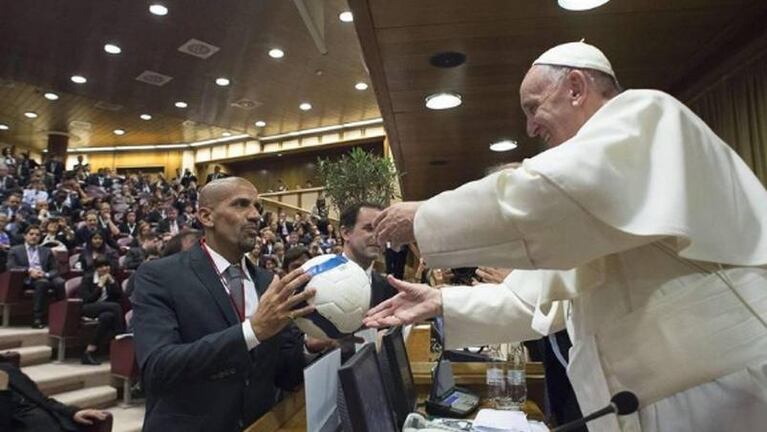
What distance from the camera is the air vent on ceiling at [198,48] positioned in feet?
33.2

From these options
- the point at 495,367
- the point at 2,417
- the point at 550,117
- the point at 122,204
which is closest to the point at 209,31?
the point at 122,204

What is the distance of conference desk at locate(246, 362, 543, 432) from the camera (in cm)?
166

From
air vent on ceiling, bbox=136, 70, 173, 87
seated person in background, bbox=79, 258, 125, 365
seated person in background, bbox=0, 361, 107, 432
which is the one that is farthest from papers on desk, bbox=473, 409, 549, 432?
air vent on ceiling, bbox=136, 70, 173, 87

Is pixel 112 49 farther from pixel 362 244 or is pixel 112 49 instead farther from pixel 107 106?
pixel 362 244

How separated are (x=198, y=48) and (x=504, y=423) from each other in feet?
33.3

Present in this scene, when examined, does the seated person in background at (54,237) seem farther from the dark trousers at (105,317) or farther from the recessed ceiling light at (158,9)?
the recessed ceiling light at (158,9)

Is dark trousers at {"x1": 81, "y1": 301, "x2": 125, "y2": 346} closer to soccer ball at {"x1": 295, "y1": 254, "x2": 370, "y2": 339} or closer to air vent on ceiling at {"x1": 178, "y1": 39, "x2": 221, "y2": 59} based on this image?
soccer ball at {"x1": 295, "y1": 254, "x2": 370, "y2": 339}

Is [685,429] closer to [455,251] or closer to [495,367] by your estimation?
[455,251]

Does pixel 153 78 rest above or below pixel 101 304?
above

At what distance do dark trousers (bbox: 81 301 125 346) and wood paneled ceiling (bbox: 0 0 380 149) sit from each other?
4.92 m

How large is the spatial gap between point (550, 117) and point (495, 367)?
4.78 feet

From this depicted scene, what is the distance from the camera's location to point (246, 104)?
47.0 feet

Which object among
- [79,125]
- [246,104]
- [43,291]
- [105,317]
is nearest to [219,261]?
[105,317]

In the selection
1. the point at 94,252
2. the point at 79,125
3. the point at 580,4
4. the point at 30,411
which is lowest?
the point at 30,411
